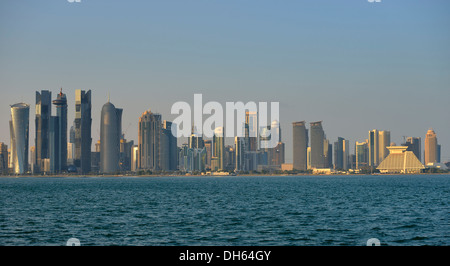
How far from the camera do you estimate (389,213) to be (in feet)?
232

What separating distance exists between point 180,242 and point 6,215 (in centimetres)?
3954

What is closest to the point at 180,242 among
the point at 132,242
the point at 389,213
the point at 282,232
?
the point at 132,242

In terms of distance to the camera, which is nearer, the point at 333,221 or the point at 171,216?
the point at 333,221

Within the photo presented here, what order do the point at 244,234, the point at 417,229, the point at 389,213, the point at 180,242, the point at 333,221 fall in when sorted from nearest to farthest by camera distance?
1. the point at 180,242
2. the point at 244,234
3. the point at 417,229
4. the point at 333,221
5. the point at 389,213

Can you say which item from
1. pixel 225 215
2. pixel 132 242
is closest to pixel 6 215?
pixel 225 215

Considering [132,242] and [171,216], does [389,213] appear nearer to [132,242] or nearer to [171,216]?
[171,216]

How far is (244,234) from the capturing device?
46.6 m
